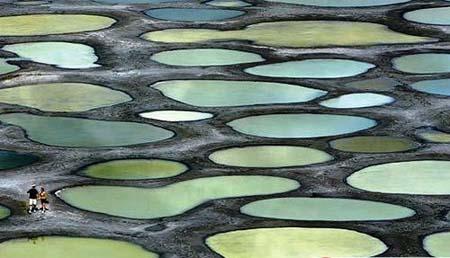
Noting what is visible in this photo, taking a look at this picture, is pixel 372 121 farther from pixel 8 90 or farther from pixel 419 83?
pixel 8 90

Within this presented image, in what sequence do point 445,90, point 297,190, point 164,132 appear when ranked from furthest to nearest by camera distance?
1. point 445,90
2. point 164,132
3. point 297,190

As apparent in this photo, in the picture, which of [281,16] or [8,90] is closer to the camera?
[8,90]

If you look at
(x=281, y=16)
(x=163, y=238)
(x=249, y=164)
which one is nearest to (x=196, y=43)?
(x=281, y=16)

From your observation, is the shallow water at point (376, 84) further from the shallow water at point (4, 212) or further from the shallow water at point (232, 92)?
the shallow water at point (4, 212)

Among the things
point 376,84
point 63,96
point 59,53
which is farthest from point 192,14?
point 63,96

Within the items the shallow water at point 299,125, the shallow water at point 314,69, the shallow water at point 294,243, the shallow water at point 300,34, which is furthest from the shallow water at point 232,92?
the shallow water at point 294,243

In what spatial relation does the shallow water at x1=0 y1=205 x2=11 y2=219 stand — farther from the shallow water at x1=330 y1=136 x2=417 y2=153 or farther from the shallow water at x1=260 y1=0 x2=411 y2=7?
the shallow water at x1=260 y1=0 x2=411 y2=7

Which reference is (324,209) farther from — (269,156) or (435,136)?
(435,136)
